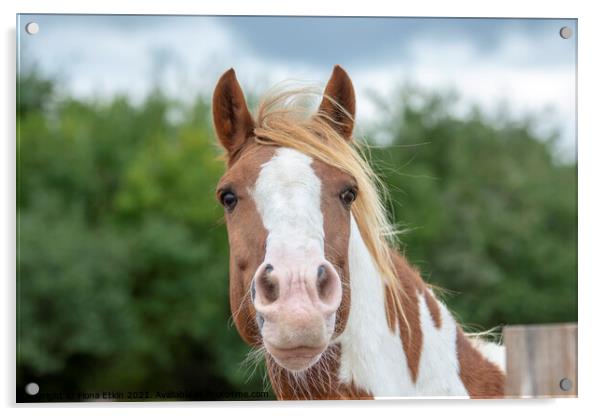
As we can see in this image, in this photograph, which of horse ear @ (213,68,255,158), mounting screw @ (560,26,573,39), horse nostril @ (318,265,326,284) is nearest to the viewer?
horse nostril @ (318,265,326,284)

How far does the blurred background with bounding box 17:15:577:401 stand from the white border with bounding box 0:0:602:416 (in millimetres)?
1236

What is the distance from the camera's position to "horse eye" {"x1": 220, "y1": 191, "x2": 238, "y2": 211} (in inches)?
81.3

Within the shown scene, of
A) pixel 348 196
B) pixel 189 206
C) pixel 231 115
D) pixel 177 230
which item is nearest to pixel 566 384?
pixel 348 196

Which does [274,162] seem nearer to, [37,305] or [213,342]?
[37,305]

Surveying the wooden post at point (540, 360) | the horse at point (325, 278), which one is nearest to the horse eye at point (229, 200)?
the horse at point (325, 278)

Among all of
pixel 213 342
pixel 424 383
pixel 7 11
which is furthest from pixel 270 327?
pixel 213 342

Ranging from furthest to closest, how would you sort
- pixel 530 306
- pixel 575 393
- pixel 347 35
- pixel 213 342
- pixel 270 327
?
pixel 213 342 → pixel 530 306 → pixel 347 35 → pixel 575 393 → pixel 270 327

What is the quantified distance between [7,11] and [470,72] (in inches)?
130

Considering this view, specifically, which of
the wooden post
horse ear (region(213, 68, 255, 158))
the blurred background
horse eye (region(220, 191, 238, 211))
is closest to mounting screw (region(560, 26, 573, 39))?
the blurred background

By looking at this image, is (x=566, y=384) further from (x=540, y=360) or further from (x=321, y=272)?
(x=321, y=272)

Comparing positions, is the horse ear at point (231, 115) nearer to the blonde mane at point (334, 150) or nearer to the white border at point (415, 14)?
the blonde mane at point (334, 150)

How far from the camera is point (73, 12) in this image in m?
2.96

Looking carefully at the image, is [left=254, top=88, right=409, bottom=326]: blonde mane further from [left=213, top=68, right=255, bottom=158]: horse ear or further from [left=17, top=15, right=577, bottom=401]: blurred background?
[left=17, top=15, right=577, bottom=401]: blurred background

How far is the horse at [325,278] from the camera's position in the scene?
1.86 metres
